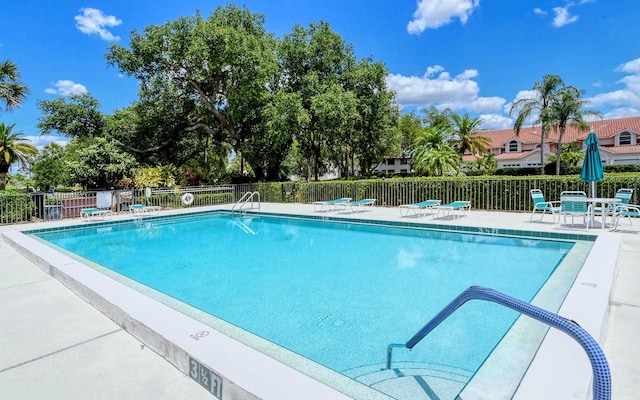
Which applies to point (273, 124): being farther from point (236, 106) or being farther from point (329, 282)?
point (329, 282)

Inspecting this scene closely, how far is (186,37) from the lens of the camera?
61.2 feet

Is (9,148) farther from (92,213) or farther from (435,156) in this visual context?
(435,156)

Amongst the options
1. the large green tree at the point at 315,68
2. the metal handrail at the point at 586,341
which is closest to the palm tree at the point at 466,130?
the large green tree at the point at 315,68

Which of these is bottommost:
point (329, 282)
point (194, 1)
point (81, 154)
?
point (329, 282)

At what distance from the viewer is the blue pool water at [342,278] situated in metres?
3.64

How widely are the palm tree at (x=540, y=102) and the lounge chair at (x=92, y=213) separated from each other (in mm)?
28830

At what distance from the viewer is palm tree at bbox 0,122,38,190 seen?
798 inches

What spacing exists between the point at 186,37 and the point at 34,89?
24.2ft

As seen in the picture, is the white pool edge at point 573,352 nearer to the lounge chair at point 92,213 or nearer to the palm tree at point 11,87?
the lounge chair at point 92,213

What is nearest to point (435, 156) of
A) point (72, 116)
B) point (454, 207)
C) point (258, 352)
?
point (454, 207)

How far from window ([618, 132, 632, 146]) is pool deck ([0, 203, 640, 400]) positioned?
4144 cm

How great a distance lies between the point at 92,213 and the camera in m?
13.0

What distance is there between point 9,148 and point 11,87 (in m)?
8.00

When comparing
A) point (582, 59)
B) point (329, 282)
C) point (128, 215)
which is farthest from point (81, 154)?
point (582, 59)
